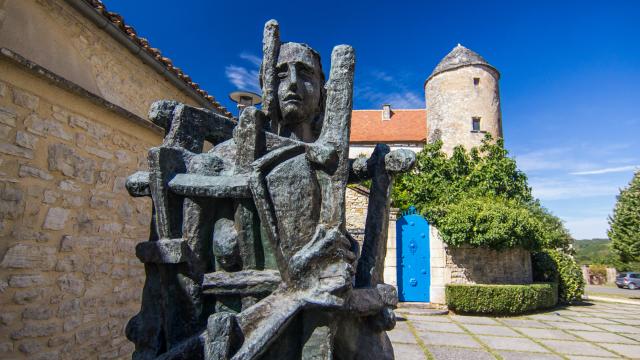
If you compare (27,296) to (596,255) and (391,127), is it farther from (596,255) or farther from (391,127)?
(596,255)

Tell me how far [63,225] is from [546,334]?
7.94 meters

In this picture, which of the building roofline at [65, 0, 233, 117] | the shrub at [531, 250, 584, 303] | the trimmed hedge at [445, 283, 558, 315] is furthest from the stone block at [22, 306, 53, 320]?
the shrub at [531, 250, 584, 303]

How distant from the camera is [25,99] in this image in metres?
3.87

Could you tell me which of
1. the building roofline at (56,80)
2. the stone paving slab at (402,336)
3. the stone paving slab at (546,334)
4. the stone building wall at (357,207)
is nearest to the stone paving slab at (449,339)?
the stone paving slab at (402,336)

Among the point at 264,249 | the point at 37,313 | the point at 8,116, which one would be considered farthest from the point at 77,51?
the point at 264,249

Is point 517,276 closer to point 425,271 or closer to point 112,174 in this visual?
point 425,271

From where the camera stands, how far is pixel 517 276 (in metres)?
10.8

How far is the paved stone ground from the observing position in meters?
5.47

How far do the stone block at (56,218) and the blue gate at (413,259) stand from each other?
8.03 metres

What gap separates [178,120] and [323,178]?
908mm

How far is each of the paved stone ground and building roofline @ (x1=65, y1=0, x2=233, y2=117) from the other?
5738 mm

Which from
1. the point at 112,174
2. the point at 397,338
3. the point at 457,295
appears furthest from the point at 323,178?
the point at 457,295

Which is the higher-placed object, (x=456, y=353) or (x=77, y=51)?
(x=77, y=51)

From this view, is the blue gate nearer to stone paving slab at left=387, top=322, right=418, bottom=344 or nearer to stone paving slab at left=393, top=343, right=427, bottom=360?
stone paving slab at left=387, top=322, right=418, bottom=344
